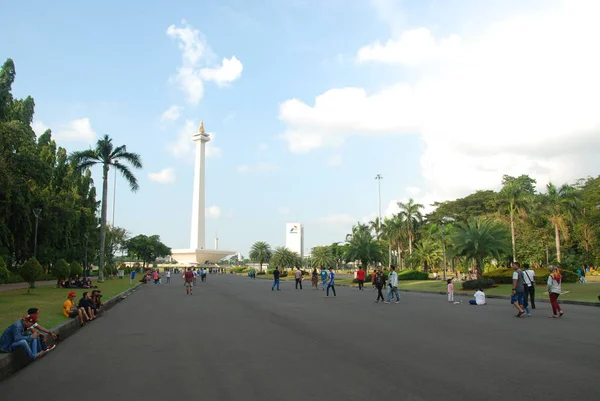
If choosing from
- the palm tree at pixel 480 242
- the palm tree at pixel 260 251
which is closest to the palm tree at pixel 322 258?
the palm tree at pixel 260 251

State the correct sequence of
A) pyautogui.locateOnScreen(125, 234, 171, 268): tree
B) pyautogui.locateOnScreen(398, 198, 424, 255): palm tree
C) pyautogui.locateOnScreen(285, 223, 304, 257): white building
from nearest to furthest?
pyautogui.locateOnScreen(398, 198, 424, 255): palm tree → pyautogui.locateOnScreen(125, 234, 171, 268): tree → pyautogui.locateOnScreen(285, 223, 304, 257): white building

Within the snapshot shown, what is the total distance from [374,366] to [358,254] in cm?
4009

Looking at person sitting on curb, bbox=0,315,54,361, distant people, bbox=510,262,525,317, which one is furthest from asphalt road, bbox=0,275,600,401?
A: distant people, bbox=510,262,525,317

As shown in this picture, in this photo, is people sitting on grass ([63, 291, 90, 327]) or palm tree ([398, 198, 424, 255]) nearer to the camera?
people sitting on grass ([63, 291, 90, 327])

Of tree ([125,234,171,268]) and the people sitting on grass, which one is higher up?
tree ([125,234,171,268])

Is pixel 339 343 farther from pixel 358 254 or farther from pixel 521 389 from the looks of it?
pixel 358 254

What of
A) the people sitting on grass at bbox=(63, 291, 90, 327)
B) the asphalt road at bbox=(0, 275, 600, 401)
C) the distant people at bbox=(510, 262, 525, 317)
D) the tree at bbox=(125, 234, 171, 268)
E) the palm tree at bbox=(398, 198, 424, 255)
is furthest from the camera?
the tree at bbox=(125, 234, 171, 268)

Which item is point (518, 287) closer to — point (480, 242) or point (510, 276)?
point (510, 276)

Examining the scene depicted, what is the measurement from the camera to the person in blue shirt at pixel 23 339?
814 centimetres

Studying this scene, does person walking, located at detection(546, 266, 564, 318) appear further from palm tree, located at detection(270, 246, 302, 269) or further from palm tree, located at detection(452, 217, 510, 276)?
palm tree, located at detection(270, 246, 302, 269)

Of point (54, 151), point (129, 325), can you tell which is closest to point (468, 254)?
point (129, 325)

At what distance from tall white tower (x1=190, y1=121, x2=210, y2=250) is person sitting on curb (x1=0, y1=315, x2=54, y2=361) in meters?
99.6

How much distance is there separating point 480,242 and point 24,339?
29031 millimetres

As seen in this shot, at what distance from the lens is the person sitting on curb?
815cm
